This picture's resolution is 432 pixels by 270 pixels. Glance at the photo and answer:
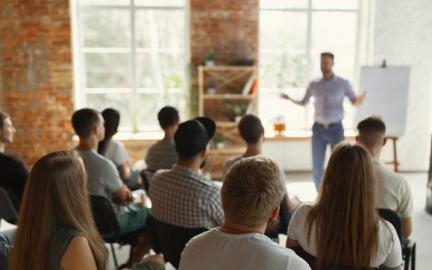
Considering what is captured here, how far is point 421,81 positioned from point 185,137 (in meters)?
5.49

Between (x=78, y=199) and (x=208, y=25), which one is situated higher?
(x=208, y=25)

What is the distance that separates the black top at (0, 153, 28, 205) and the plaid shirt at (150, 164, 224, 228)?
1.24m

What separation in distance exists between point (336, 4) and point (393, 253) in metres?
6.07

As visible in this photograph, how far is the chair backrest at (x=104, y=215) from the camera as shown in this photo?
3.09 m

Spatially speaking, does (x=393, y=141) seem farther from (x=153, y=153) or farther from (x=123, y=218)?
(x=123, y=218)

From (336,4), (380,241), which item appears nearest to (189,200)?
(380,241)

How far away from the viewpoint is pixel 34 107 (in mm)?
6723

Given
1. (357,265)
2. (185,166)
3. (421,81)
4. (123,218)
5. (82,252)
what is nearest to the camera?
(82,252)

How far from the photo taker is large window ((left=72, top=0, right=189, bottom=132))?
7.12m

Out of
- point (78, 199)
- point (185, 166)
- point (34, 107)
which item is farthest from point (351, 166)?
point (34, 107)

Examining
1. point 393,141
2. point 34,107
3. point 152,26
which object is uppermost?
point 152,26

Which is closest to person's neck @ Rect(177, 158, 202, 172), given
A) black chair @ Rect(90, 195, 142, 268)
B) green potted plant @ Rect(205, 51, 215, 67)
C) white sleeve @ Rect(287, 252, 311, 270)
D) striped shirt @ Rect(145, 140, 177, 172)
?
black chair @ Rect(90, 195, 142, 268)

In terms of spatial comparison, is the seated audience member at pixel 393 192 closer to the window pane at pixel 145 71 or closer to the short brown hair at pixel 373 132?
the short brown hair at pixel 373 132

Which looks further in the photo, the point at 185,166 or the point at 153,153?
the point at 153,153
